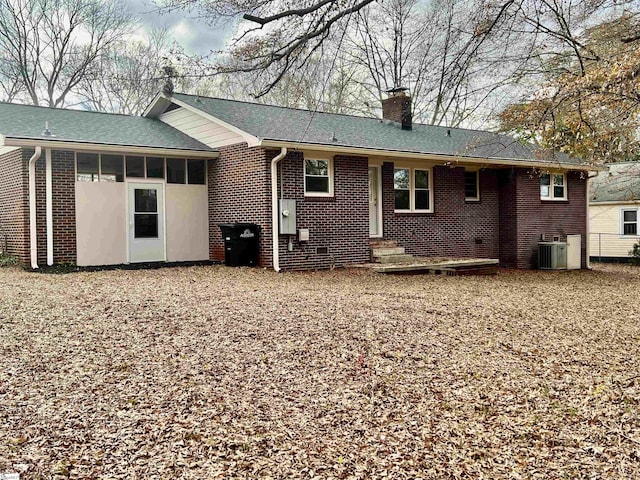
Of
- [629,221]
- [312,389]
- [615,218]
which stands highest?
[615,218]

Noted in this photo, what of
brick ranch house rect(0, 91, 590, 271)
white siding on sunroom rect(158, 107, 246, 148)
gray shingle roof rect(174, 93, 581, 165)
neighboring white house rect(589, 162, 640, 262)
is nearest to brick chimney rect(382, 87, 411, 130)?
gray shingle roof rect(174, 93, 581, 165)

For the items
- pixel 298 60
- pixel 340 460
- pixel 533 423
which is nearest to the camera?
pixel 340 460

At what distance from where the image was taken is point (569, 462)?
12.4 feet

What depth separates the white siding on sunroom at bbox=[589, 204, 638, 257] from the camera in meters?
24.4

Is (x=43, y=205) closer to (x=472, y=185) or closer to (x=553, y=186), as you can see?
(x=472, y=185)

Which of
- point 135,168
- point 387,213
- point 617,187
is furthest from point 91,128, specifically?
point 617,187

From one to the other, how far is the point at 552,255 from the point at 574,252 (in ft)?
4.82

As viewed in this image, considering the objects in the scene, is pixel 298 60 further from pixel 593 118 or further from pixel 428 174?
pixel 428 174

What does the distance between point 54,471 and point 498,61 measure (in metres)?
9.57

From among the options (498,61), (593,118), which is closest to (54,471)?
(498,61)

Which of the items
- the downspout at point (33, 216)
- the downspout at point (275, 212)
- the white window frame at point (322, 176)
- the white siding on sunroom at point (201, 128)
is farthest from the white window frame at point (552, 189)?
the downspout at point (33, 216)

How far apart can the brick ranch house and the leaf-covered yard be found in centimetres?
498

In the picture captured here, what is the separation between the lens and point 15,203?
45.0 ft

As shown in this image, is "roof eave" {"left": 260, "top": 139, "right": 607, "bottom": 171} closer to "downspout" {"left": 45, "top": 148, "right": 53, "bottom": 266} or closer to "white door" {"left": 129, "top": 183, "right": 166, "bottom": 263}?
"white door" {"left": 129, "top": 183, "right": 166, "bottom": 263}
